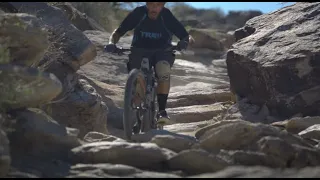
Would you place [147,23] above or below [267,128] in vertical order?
above

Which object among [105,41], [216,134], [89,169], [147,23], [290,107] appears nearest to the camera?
[89,169]

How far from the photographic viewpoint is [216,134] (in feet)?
17.4

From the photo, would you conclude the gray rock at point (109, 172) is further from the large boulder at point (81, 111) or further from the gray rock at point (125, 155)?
the large boulder at point (81, 111)

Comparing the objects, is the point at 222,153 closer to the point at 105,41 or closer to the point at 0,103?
the point at 0,103

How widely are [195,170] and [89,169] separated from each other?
0.76 metres

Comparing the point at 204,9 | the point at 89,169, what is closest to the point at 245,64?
the point at 89,169

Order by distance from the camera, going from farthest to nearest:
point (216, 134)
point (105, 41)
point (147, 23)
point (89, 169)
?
point (105, 41) → point (147, 23) → point (216, 134) → point (89, 169)

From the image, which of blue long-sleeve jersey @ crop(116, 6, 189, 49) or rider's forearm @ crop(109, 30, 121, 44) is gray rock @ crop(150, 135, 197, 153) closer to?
blue long-sleeve jersey @ crop(116, 6, 189, 49)

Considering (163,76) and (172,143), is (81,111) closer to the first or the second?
(163,76)

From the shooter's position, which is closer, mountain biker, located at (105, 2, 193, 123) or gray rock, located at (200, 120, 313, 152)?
gray rock, located at (200, 120, 313, 152)

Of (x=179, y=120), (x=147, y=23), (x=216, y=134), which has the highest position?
(x=147, y=23)

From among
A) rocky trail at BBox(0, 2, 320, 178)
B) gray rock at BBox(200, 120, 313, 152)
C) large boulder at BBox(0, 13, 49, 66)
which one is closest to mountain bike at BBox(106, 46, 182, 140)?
rocky trail at BBox(0, 2, 320, 178)

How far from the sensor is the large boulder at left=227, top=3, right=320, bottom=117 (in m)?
9.54

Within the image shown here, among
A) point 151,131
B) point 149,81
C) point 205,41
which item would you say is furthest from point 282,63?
point 205,41
